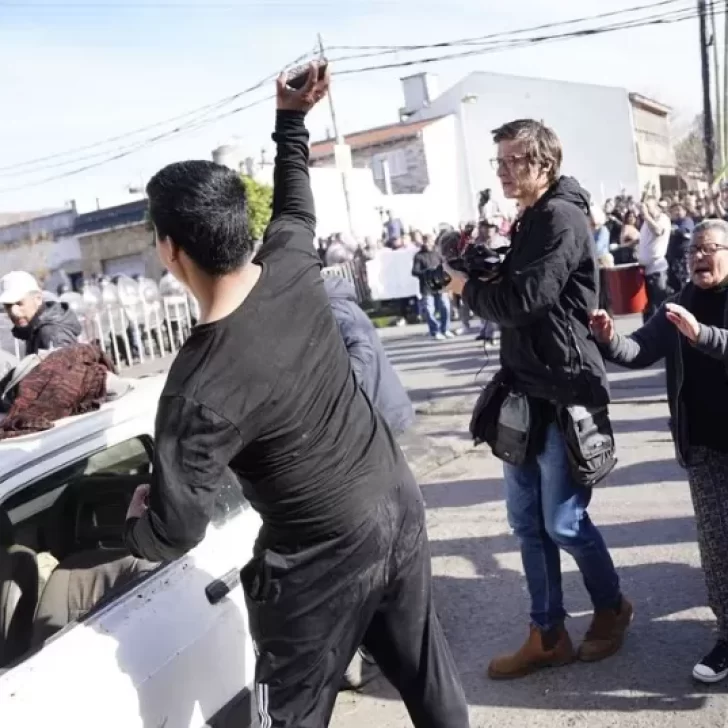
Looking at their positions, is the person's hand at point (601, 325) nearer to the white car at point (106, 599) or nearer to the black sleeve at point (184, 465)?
the white car at point (106, 599)

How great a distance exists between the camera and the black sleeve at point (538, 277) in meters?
3.05

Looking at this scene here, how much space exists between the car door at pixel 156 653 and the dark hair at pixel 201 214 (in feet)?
3.38

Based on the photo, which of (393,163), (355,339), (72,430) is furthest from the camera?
(393,163)

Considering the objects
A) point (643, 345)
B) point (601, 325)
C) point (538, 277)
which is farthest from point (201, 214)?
point (643, 345)

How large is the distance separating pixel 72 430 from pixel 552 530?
171cm

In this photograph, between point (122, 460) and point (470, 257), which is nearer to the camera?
point (122, 460)

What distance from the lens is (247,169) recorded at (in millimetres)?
28531

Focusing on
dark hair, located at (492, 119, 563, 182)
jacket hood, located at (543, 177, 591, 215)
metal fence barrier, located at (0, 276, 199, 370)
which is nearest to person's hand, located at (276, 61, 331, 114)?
dark hair, located at (492, 119, 563, 182)

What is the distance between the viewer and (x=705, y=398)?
327 cm

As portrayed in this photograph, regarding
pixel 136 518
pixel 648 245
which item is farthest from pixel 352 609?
pixel 648 245

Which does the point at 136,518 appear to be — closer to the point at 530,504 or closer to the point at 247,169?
the point at 530,504

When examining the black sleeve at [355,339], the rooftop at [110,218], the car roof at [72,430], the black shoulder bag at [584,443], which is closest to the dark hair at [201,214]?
the car roof at [72,430]

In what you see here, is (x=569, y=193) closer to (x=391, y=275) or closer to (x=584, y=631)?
(x=584, y=631)

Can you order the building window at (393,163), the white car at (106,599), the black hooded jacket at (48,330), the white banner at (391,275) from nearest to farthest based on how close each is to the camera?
the white car at (106,599) → the black hooded jacket at (48,330) → the white banner at (391,275) → the building window at (393,163)
